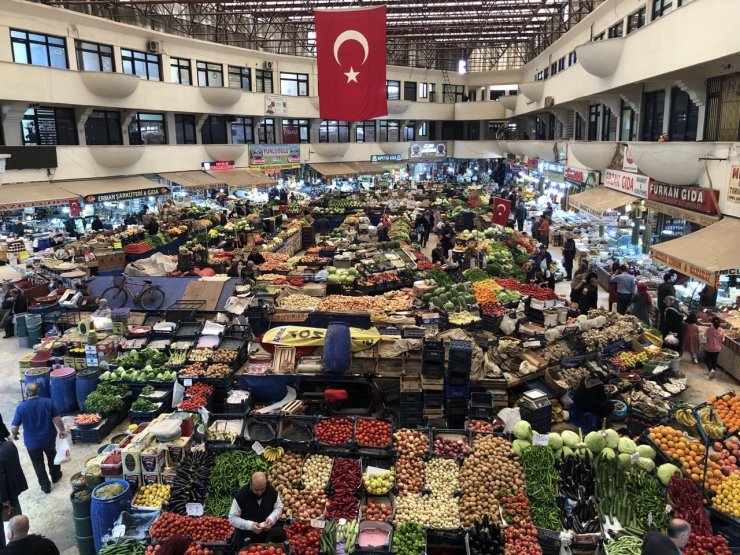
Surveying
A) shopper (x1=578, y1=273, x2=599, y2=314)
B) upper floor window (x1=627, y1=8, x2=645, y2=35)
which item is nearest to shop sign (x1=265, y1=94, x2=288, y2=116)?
upper floor window (x1=627, y1=8, x2=645, y2=35)

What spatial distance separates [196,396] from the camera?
8.76 m

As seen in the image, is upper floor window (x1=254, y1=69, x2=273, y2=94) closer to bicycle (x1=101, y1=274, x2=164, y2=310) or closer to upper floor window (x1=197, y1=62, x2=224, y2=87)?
upper floor window (x1=197, y1=62, x2=224, y2=87)

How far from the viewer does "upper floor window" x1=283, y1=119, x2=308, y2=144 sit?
36.9 metres

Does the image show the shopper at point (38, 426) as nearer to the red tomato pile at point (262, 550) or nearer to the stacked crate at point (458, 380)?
the red tomato pile at point (262, 550)

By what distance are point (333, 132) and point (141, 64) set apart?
1603cm

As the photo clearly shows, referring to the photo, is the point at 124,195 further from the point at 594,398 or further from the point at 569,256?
the point at 594,398

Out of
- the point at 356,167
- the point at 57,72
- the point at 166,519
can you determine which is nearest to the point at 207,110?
the point at 57,72

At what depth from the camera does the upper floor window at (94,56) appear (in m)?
22.8

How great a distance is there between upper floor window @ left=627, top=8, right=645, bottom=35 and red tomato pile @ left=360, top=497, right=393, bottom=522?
16.8 metres

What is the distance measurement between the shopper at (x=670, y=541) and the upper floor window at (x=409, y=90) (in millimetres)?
41614

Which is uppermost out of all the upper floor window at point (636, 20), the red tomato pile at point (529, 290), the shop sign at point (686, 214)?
the upper floor window at point (636, 20)

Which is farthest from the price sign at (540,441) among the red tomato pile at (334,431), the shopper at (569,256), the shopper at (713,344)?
the shopper at (569,256)

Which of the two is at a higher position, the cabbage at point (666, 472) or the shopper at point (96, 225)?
the shopper at point (96, 225)

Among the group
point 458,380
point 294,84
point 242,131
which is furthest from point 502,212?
point 294,84
